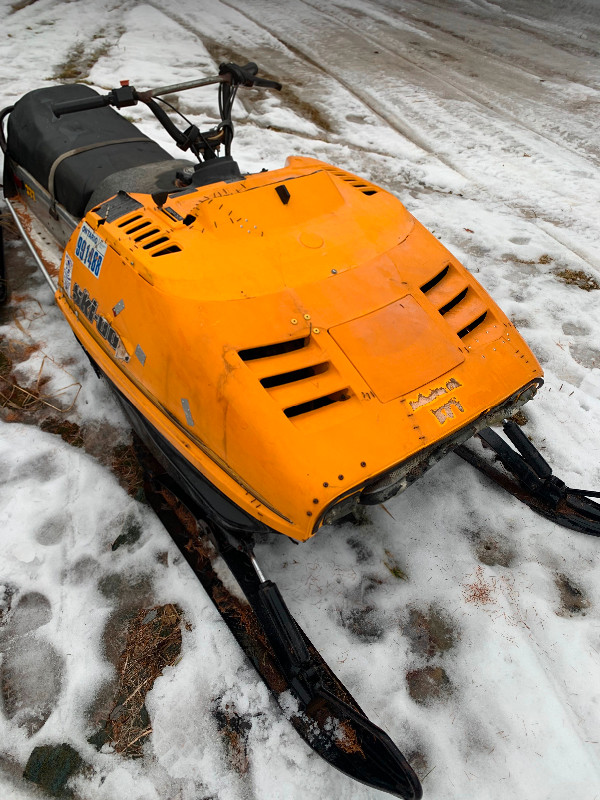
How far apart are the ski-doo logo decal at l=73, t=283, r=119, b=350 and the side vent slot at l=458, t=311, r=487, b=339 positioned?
1.42 metres

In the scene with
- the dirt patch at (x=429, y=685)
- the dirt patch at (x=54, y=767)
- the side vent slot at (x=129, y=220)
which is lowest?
the dirt patch at (x=54, y=767)

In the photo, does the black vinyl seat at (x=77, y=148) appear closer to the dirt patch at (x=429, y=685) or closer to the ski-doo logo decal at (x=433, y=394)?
the ski-doo logo decal at (x=433, y=394)

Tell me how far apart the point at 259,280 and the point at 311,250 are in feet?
0.90

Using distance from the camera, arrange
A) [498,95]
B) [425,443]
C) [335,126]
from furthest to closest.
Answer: [498,95] < [335,126] < [425,443]

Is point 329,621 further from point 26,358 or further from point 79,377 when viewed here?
point 26,358

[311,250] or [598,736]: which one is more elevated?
[311,250]

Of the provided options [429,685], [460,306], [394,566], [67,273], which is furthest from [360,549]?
[67,273]

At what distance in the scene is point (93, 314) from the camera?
2.46 metres

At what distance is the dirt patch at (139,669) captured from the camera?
77.9 inches

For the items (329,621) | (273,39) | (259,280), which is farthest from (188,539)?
(273,39)

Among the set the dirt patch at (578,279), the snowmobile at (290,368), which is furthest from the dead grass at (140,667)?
the dirt patch at (578,279)

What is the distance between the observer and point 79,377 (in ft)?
10.8

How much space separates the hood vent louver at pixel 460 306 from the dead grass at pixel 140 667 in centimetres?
165

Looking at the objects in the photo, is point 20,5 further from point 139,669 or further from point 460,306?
point 139,669
